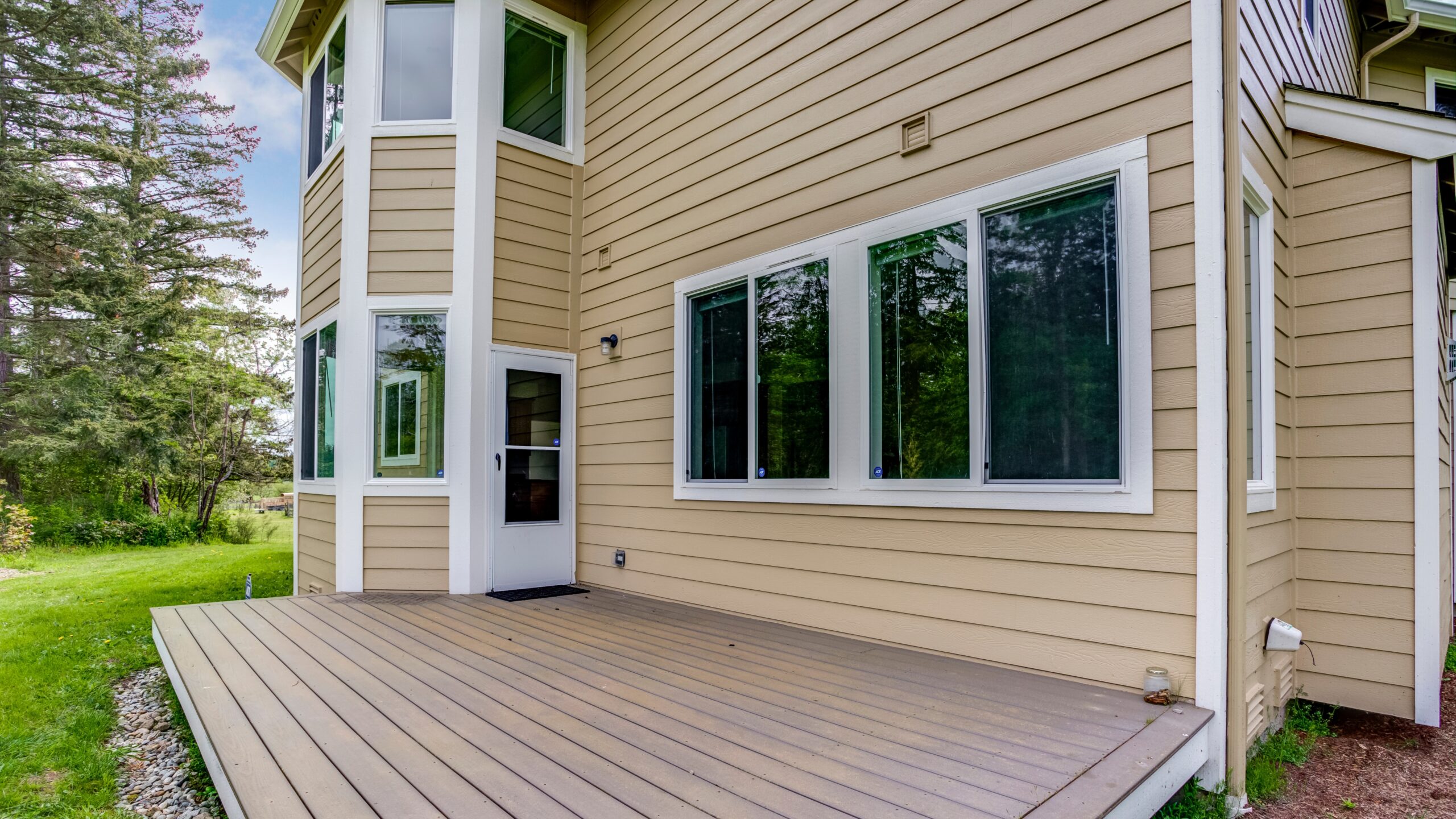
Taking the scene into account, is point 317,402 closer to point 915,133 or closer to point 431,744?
point 431,744

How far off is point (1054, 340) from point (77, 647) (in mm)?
6070

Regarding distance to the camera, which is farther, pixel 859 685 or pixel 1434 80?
pixel 1434 80

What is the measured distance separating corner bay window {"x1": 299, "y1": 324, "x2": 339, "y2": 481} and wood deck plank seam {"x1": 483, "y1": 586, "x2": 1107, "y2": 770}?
2.60 m

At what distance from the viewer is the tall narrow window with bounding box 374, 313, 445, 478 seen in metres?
4.92

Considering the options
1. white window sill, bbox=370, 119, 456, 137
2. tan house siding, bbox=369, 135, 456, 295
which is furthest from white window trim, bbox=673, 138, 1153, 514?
white window sill, bbox=370, 119, 456, 137

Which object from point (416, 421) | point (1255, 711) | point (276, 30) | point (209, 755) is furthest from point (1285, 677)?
point (276, 30)

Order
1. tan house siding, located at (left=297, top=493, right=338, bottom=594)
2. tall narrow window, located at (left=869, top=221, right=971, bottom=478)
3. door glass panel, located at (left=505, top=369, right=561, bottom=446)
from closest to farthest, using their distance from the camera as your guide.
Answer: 1. tall narrow window, located at (left=869, top=221, right=971, bottom=478)
2. door glass panel, located at (left=505, top=369, right=561, bottom=446)
3. tan house siding, located at (left=297, top=493, right=338, bottom=594)

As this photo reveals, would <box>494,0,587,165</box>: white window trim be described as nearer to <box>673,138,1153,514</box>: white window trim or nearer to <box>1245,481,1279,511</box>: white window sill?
<box>673,138,1153,514</box>: white window trim

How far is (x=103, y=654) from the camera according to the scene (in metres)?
4.39

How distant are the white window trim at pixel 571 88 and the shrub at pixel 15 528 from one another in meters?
10.1

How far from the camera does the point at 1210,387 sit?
7.88 ft

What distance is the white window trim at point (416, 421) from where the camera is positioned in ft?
16.2

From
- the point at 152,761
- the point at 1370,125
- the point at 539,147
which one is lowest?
the point at 152,761

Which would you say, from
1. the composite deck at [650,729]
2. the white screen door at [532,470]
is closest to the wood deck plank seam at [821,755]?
the composite deck at [650,729]
